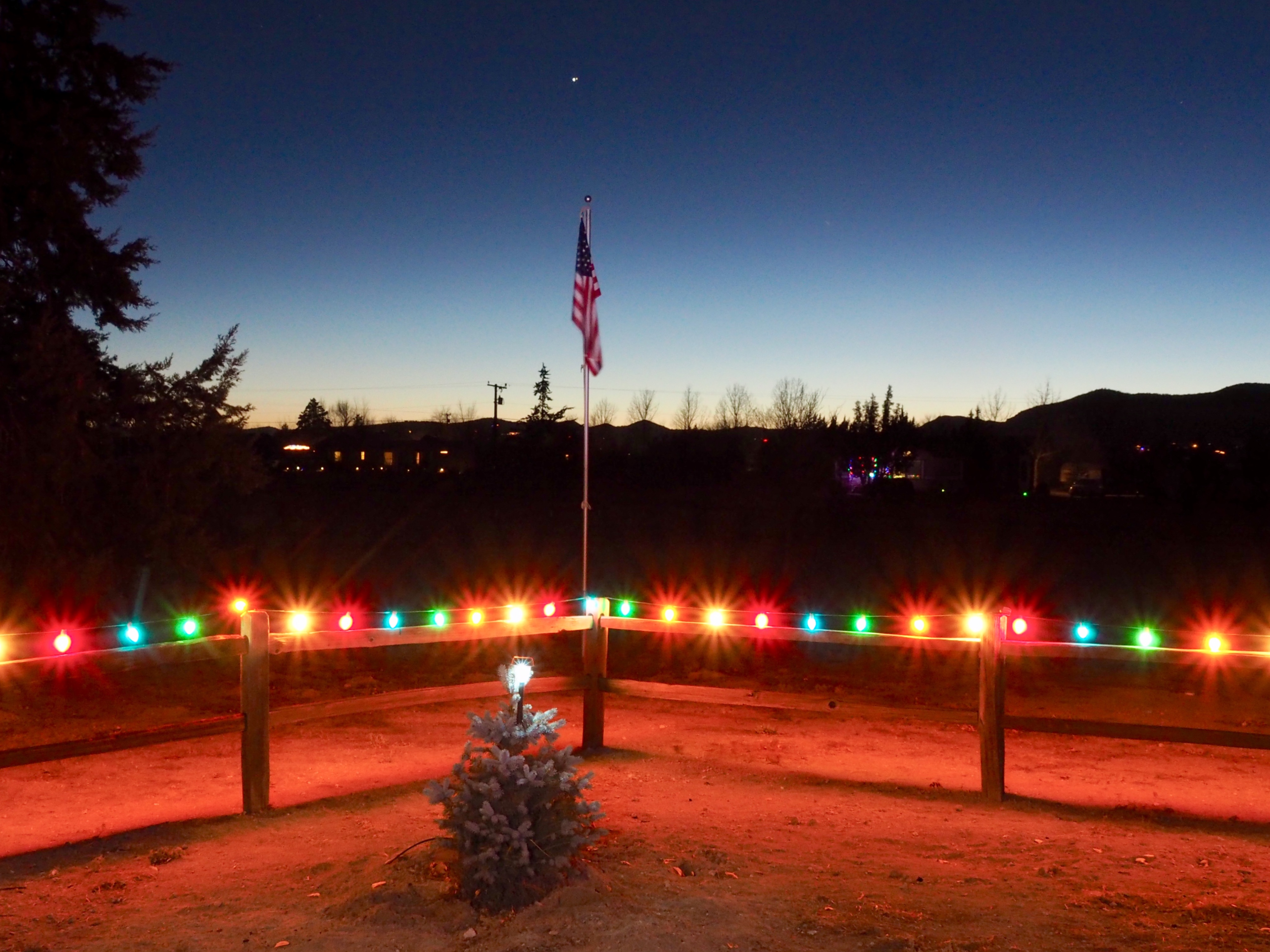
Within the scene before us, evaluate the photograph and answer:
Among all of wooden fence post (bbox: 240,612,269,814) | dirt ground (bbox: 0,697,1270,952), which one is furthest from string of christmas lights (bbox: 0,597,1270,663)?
dirt ground (bbox: 0,697,1270,952)

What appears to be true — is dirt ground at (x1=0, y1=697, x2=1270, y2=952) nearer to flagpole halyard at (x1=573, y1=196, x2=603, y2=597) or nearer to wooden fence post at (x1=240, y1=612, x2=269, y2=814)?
wooden fence post at (x1=240, y1=612, x2=269, y2=814)

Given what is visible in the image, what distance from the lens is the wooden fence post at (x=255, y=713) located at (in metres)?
6.44

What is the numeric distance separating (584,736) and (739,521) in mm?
28878

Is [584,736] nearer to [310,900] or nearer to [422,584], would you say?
[310,900]

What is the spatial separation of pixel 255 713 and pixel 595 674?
2.51 metres

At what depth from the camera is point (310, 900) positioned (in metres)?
4.78

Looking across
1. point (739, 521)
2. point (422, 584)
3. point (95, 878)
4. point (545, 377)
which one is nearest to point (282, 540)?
point (422, 584)

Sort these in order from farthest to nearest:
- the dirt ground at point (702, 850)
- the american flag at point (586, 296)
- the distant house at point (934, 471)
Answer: the distant house at point (934, 471) < the american flag at point (586, 296) < the dirt ground at point (702, 850)

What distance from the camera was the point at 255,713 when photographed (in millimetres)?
6473

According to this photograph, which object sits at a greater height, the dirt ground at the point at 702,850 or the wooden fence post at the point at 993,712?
the wooden fence post at the point at 993,712

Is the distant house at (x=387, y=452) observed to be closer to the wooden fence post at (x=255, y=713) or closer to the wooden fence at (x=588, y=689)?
the wooden fence at (x=588, y=689)

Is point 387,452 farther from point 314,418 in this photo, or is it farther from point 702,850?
point 702,850

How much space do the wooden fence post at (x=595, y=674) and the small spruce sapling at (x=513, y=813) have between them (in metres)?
3.13

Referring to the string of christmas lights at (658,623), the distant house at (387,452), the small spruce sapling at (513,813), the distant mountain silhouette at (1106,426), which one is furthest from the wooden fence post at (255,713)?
the distant house at (387,452)
